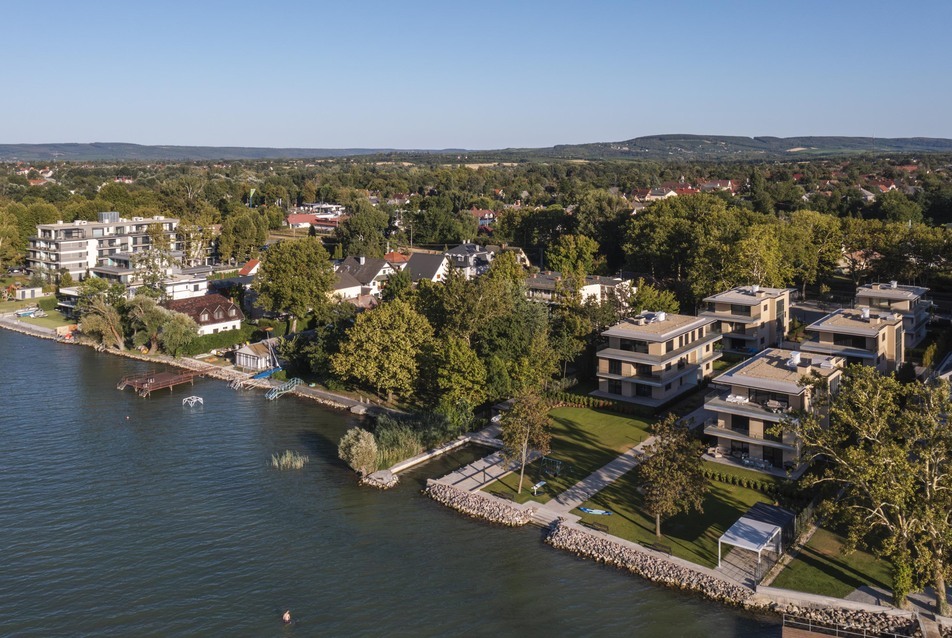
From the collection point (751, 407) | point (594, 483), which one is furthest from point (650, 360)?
point (594, 483)

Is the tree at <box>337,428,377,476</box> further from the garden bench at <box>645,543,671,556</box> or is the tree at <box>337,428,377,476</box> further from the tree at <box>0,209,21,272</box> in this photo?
the tree at <box>0,209,21,272</box>

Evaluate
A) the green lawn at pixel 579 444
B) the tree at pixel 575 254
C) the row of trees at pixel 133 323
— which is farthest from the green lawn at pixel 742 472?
the tree at pixel 575 254

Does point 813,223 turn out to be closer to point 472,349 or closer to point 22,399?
point 472,349

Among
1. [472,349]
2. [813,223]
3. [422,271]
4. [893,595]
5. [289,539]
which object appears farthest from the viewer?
[422,271]

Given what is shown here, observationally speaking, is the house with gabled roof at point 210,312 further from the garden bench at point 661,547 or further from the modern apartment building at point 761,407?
the garden bench at point 661,547

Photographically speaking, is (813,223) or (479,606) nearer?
(479,606)

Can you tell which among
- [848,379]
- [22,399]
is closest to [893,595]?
[848,379]

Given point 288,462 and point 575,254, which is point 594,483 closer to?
point 288,462
